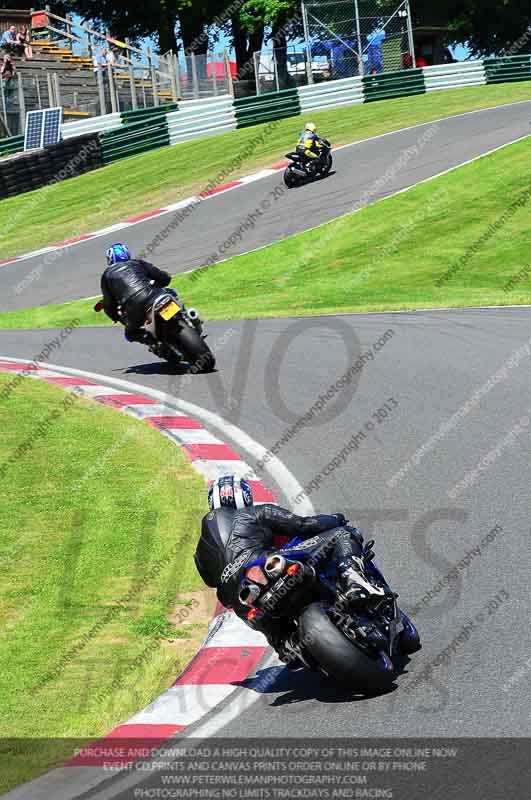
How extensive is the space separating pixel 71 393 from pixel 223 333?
148 inches

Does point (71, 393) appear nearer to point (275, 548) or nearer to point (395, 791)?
point (275, 548)

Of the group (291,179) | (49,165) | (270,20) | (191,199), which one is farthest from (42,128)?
(270,20)

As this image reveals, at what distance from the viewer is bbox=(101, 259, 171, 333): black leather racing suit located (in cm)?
1388

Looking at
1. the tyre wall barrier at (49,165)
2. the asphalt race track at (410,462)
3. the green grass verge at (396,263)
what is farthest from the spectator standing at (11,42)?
the asphalt race track at (410,462)

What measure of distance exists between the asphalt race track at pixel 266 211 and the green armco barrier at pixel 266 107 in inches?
279

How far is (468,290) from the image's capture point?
21.0 metres

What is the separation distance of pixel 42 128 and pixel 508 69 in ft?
63.6

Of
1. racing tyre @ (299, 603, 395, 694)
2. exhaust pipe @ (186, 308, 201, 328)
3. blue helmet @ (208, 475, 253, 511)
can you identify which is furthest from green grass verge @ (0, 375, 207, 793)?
exhaust pipe @ (186, 308, 201, 328)

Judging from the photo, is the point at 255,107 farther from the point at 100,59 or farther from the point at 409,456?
the point at 409,456

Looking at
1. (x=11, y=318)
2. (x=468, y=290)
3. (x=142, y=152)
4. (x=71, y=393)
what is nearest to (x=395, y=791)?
(x=71, y=393)

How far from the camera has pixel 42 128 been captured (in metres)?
34.9

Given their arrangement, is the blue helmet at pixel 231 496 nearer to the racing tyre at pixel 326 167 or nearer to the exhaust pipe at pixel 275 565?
the exhaust pipe at pixel 275 565

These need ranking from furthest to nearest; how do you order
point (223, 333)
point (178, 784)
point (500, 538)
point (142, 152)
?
point (142, 152) → point (223, 333) → point (500, 538) → point (178, 784)

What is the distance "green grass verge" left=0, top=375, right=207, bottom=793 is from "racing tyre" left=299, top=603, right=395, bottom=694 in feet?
3.57
